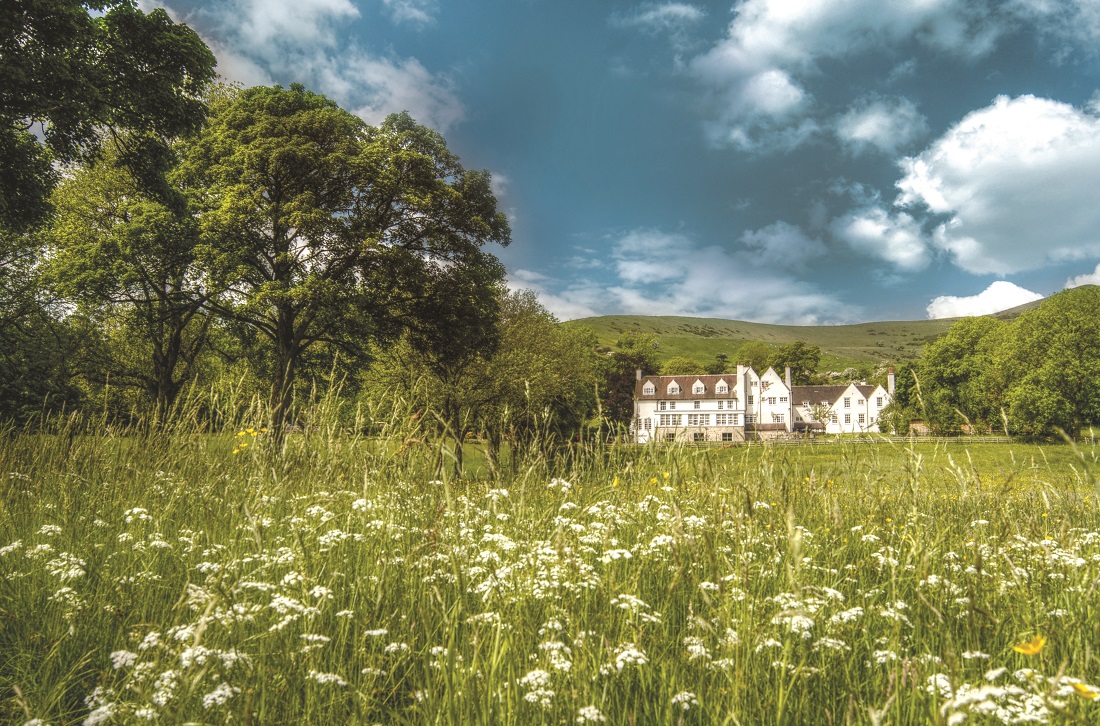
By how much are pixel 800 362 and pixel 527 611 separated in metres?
157

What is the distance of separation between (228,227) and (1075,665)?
2368cm

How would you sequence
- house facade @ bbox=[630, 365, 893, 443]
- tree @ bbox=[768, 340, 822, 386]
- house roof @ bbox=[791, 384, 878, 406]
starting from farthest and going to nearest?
1. tree @ bbox=[768, 340, 822, 386]
2. house roof @ bbox=[791, 384, 878, 406]
3. house facade @ bbox=[630, 365, 893, 443]

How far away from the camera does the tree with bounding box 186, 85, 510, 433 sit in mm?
21047

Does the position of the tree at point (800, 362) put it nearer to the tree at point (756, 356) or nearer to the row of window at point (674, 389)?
the tree at point (756, 356)

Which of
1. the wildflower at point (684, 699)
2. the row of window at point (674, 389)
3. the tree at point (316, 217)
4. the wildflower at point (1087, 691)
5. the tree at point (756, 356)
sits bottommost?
the wildflower at point (684, 699)

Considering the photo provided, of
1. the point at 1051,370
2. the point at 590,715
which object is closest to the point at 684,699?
the point at 590,715

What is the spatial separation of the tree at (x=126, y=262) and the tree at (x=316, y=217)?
141cm

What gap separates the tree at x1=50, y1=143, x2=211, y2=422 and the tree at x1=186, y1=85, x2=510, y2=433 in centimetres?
141

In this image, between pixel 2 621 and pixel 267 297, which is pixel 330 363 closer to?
pixel 267 297

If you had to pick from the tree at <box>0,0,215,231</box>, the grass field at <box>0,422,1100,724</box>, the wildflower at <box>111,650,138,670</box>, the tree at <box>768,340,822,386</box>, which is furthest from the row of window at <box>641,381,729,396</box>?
the wildflower at <box>111,650,138,670</box>

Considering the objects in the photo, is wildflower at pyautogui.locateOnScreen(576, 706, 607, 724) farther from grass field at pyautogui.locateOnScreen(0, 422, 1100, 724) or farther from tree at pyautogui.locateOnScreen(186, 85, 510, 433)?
tree at pyautogui.locateOnScreen(186, 85, 510, 433)

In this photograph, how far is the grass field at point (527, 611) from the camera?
2.26 meters

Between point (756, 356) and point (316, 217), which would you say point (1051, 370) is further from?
point (756, 356)

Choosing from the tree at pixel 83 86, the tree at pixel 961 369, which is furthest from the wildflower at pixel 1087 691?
the tree at pixel 961 369
